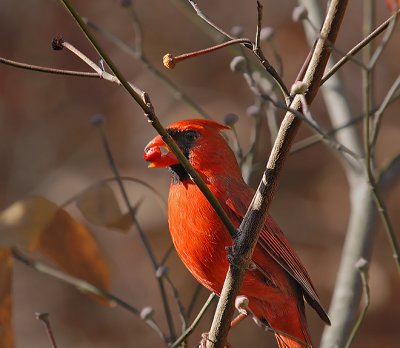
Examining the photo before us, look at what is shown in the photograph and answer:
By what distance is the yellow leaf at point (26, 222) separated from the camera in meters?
3.07

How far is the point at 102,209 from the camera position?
328 centimetres

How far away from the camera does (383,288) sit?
Result: 21.0 feet

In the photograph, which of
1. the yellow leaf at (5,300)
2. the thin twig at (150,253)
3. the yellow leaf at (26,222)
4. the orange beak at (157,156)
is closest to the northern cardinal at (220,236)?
the orange beak at (157,156)

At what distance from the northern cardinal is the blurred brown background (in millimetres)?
2870

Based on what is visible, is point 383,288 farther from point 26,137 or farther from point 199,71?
point 26,137

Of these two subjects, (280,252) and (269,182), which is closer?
(269,182)

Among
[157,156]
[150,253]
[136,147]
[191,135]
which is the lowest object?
[150,253]

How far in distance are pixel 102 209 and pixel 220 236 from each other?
0.46 metres

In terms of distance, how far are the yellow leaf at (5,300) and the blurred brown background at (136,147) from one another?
3173 millimetres

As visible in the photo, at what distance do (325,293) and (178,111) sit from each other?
1541mm

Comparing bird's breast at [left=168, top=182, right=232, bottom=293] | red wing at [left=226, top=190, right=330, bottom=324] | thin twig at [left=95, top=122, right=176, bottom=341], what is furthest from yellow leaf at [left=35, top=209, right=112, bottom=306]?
red wing at [left=226, top=190, right=330, bottom=324]

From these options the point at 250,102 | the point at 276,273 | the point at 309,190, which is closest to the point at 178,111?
the point at 250,102

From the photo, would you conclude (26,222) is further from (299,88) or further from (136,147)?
(136,147)

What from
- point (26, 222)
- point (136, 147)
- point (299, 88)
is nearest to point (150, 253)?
point (26, 222)
